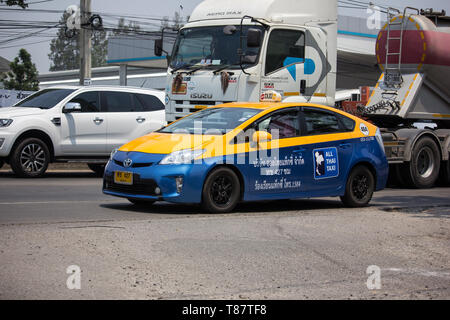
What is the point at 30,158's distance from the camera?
15344mm

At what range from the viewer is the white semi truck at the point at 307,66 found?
15227mm

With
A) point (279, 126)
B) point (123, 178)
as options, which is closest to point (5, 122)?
point (123, 178)

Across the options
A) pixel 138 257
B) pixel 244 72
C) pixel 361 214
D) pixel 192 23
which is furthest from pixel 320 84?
pixel 138 257

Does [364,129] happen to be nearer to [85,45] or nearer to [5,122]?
[5,122]

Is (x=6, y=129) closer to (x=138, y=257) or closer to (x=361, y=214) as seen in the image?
(x=361, y=214)

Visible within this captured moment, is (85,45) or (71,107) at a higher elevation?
(85,45)

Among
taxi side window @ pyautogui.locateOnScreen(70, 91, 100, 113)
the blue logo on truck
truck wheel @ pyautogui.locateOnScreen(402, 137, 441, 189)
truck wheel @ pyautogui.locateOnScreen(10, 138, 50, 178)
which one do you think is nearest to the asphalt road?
the blue logo on truck

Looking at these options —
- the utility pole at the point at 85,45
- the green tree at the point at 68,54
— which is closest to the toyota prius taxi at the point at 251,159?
the utility pole at the point at 85,45

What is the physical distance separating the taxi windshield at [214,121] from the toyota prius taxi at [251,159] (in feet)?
0.05

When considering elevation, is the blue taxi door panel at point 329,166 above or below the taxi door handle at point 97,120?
below

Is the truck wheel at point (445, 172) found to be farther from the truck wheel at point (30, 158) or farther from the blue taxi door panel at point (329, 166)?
the truck wheel at point (30, 158)

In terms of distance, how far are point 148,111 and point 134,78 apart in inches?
2004

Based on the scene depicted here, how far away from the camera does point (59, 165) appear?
1977cm

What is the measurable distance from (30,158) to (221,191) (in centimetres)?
672
